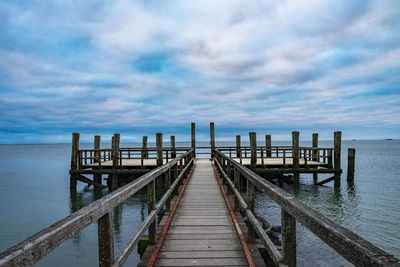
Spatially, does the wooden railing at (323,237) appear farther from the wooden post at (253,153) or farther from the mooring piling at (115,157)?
the mooring piling at (115,157)

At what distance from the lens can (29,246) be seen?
112 centimetres

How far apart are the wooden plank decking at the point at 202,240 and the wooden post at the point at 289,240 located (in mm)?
1334

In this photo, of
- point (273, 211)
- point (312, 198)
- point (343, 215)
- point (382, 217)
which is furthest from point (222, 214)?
point (312, 198)

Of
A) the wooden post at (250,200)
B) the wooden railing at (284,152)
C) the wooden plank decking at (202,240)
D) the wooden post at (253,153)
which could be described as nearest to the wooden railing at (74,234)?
the wooden plank decking at (202,240)

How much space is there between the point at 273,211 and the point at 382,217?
4578 millimetres

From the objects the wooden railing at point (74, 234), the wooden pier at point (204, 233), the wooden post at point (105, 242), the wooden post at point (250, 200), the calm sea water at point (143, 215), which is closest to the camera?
the wooden railing at point (74, 234)

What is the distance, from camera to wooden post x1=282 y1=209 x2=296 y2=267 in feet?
6.41

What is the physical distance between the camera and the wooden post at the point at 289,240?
195 cm

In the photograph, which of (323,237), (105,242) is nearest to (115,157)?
(105,242)

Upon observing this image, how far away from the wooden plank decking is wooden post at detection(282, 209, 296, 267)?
1.33 m

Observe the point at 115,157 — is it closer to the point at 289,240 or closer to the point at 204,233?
the point at 204,233

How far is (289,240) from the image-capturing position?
1.96 meters

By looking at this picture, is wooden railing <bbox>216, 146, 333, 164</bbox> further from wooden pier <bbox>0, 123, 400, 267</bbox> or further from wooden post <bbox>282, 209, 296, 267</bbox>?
wooden post <bbox>282, 209, 296, 267</bbox>

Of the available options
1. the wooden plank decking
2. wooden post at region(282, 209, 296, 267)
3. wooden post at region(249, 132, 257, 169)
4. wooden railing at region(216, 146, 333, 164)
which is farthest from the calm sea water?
wooden post at region(282, 209, 296, 267)
